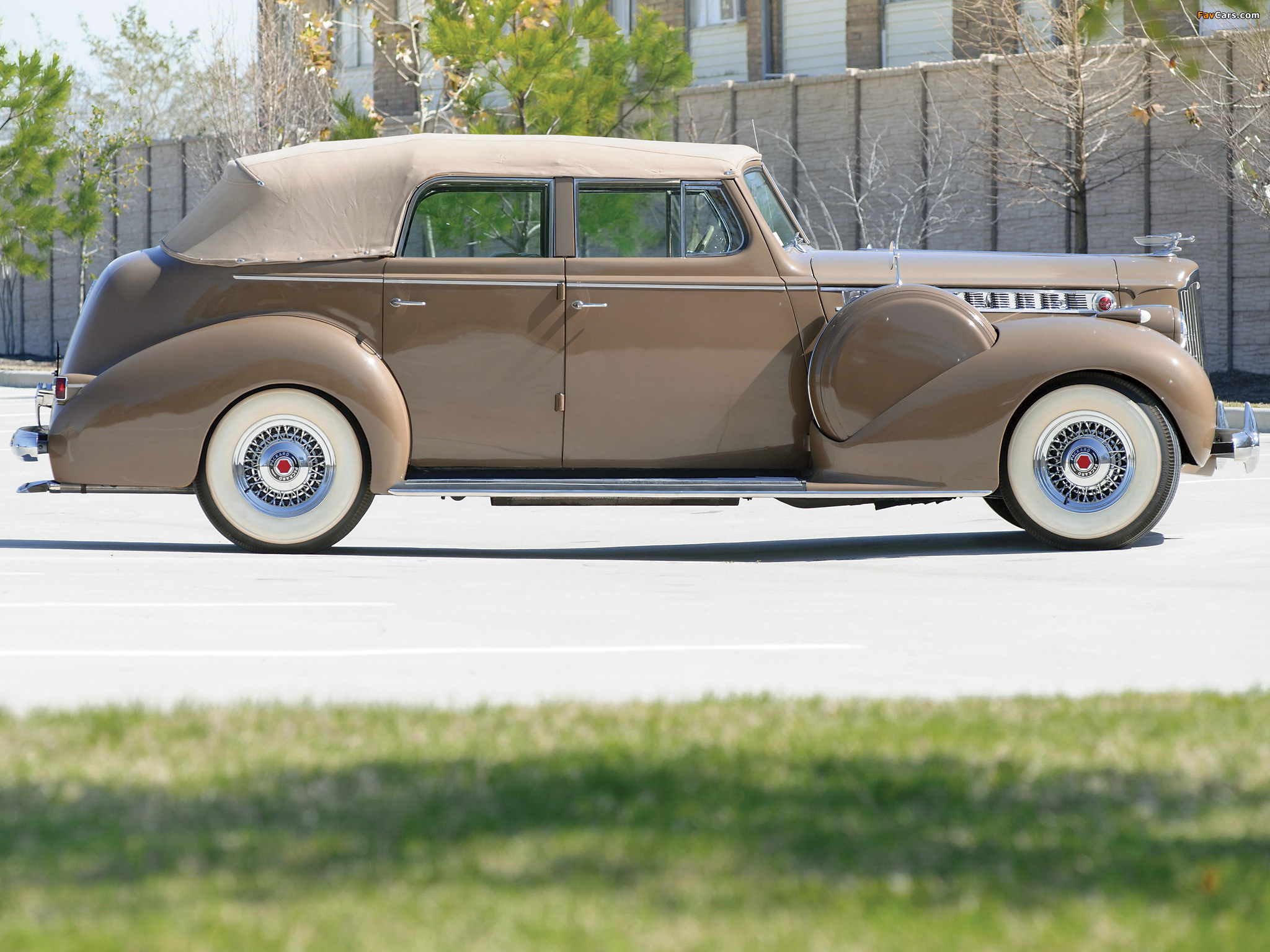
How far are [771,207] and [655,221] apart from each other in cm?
71

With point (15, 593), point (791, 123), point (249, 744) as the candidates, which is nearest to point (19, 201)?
point (791, 123)

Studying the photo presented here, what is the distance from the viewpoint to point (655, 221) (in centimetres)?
861

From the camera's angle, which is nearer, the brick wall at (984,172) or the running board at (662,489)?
the running board at (662,489)

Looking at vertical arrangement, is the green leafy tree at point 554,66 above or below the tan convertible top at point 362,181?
above

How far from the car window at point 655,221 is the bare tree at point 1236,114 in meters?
10.1

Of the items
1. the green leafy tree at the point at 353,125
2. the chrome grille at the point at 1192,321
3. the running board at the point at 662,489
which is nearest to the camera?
the running board at the point at 662,489

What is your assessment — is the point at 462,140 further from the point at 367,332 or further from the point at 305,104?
the point at 305,104

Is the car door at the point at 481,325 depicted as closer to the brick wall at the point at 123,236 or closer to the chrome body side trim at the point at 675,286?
the chrome body side trim at the point at 675,286

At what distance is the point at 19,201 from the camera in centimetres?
2803

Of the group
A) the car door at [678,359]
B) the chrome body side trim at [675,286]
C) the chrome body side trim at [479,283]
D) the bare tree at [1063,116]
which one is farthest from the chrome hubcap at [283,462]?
the bare tree at [1063,116]

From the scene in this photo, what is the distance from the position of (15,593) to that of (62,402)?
1906 mm

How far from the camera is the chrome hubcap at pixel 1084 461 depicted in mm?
8383

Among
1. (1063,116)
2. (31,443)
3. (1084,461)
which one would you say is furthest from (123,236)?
(1084,461)

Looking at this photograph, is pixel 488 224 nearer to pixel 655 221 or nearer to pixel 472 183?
pixel 472 183
